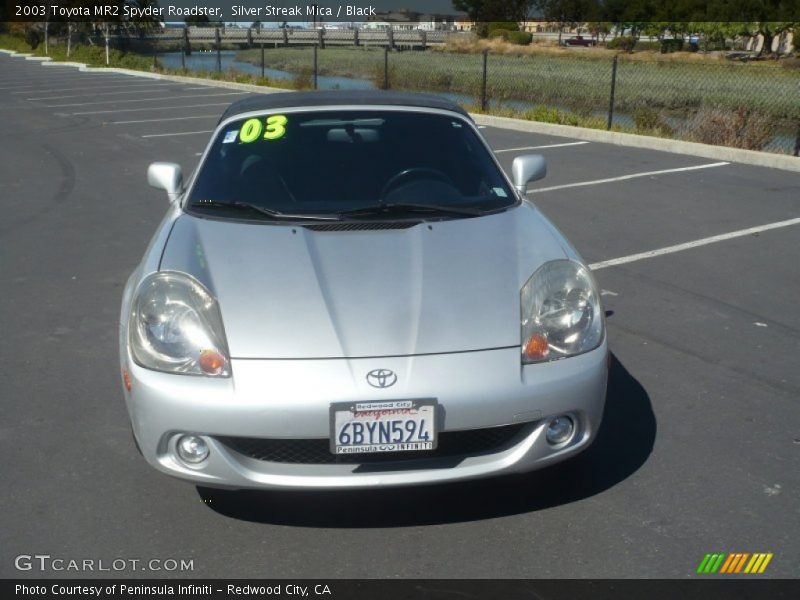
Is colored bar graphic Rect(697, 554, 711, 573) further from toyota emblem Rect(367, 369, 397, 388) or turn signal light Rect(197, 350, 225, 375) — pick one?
turn signal light Rect(197, 350, 225, 375)

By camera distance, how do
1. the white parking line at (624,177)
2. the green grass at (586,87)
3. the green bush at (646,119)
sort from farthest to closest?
the green grass at (586,87), the green bush at (646,119), the white parking line at (624,177)

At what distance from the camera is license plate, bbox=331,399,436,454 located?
3092 millimetres

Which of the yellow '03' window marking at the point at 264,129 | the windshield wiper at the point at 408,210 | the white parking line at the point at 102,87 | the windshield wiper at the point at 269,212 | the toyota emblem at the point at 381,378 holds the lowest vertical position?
the white parking line at the point at 102,87

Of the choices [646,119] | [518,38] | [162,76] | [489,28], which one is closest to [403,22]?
[518,38]

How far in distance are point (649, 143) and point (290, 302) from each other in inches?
448

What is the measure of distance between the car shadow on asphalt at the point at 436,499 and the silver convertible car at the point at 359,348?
0.22m

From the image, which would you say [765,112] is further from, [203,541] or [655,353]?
[203,541]

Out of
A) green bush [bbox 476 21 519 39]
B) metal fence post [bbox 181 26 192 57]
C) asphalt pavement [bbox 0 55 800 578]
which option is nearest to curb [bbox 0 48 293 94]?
metal fence post [bbox 181 26 192 57]

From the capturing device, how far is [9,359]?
512 centimetres

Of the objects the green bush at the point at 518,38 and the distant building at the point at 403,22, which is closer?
the distant building at the point at 403,22

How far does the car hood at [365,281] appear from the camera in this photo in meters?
3.26

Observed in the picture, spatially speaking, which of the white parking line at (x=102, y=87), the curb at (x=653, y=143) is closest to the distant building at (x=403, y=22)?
the white parking line at (x=102, y=87)

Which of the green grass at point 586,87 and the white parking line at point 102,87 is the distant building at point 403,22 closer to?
the green grass at point 586,87
